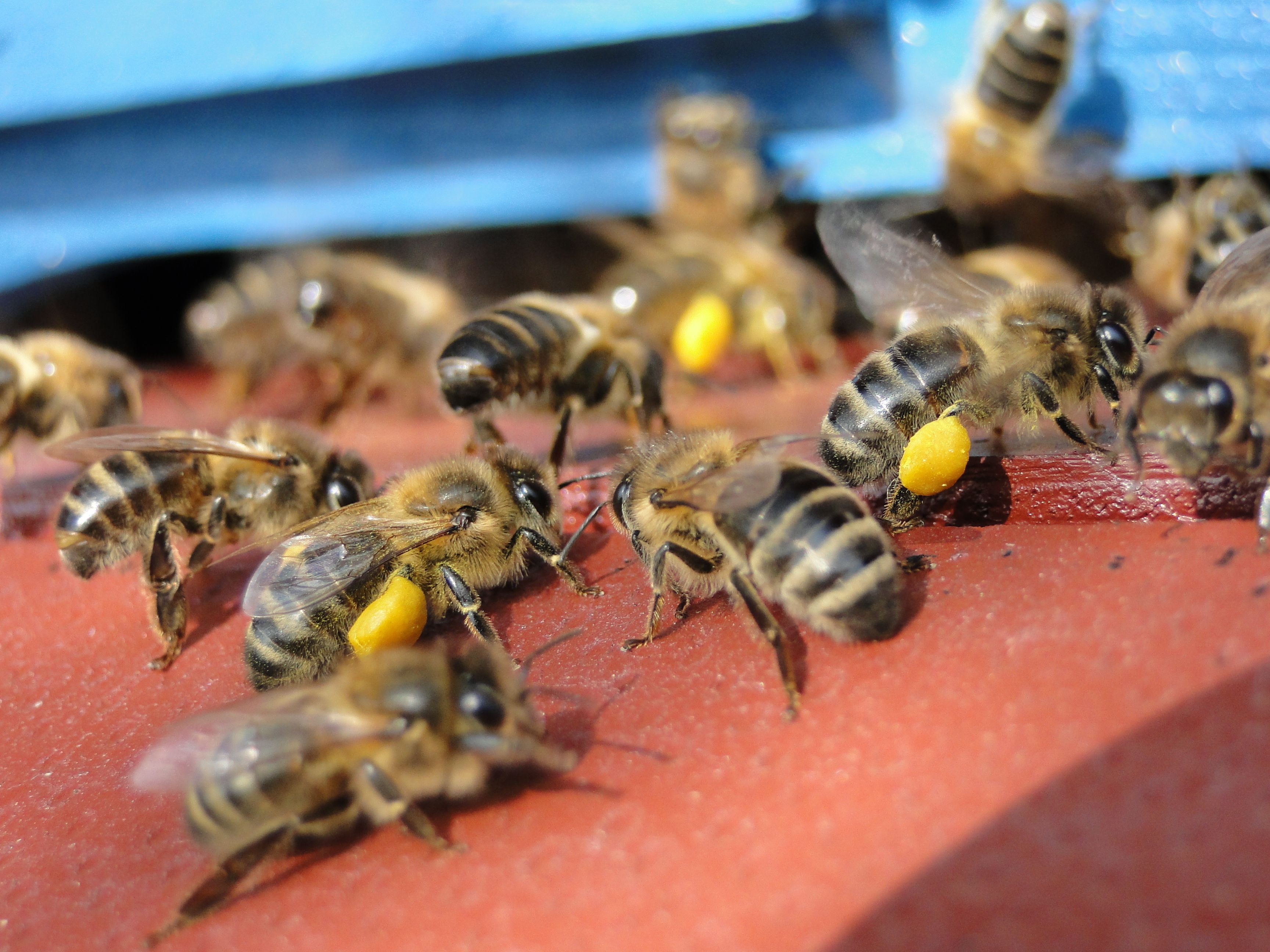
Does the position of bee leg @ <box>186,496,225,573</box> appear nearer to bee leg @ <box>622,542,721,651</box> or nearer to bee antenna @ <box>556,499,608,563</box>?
bee antenna @ <box>556,499,608,563</box>

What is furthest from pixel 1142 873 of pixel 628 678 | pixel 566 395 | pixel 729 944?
pixel 566 395

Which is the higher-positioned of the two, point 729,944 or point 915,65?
point 915,65

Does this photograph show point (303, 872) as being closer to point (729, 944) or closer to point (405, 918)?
point (405, 918)

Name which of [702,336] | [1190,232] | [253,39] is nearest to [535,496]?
[702,336]

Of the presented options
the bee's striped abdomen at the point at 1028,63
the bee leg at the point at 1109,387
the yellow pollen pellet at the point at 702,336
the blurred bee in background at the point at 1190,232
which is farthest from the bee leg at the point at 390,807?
the bee's striped abdomen at the point at 1028,63

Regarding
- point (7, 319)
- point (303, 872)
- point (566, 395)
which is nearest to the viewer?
point (303, 872)

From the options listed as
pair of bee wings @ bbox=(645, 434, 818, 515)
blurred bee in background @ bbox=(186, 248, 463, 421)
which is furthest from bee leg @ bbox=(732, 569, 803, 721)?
blurred bee in background @ bbox=(186, 248, 463, 421)
